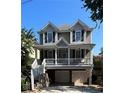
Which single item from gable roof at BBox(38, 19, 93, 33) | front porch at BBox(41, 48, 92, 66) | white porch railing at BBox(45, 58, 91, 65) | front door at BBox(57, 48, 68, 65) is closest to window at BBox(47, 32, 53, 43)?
gable roof at BBox(38, 19, 93, 33)

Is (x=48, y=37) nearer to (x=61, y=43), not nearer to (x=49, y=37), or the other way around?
(x=49, y=37)

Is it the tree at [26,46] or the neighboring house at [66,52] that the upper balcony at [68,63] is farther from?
the tree at [26,46]

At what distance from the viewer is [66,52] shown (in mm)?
8836

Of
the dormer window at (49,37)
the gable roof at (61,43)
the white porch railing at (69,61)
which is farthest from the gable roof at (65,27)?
the white porch railing at (69,61)

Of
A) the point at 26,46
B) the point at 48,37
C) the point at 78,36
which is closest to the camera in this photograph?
the point at 26,46

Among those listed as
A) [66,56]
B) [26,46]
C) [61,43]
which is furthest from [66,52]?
[26,46]

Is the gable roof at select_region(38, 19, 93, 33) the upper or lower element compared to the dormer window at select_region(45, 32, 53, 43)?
upper

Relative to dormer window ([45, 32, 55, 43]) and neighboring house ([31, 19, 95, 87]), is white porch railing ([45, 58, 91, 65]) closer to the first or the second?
neighboring house ([31, 19, 95, 87])

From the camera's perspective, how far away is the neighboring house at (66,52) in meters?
8.17

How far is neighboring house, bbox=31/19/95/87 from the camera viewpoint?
817 centimetres

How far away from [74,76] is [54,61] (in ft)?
3.38
